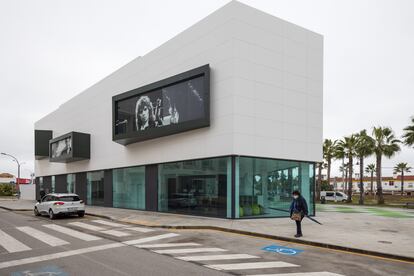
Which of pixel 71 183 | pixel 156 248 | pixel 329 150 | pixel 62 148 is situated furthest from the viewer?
pixel 329 150

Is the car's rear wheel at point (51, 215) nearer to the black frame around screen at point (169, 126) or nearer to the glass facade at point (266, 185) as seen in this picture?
the black frame around screen at point (169, 126)

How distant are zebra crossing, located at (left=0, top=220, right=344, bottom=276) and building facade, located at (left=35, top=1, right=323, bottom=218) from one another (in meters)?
5.48

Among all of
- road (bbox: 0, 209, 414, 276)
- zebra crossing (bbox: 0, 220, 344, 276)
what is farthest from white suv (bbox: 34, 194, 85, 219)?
road (bbox: 0, 209, 414, 276)

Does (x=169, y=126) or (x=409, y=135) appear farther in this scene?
(x=409, y=135)

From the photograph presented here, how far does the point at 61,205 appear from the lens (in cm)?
1903

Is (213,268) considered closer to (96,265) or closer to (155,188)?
(96,265)

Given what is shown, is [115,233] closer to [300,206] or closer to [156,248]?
[156,248]

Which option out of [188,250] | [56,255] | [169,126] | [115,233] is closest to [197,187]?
[169,126]

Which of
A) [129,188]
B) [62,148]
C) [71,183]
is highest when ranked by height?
[62,148]

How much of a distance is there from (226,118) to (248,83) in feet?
7.39

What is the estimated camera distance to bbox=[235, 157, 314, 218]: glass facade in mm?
17547

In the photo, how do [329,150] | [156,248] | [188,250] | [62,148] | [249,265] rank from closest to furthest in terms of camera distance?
1. [249,265]
2. [188,250]
3. [156,248]
4. [62,148]
5. [329,150]

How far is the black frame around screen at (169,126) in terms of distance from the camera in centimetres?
1791

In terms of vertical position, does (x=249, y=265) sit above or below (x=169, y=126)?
below
